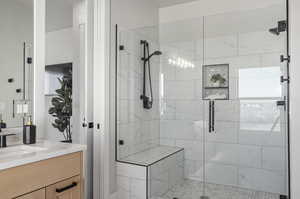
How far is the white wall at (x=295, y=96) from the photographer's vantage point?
217cm

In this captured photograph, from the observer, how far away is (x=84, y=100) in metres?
2.34

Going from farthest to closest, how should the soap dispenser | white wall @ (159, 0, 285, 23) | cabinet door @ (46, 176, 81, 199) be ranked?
white wall @ (159, 0, 285, 23)
the soap dispenser
cabinet door @ (46, 176, 81, 199)

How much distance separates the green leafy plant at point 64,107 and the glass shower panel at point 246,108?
1764 millimetres

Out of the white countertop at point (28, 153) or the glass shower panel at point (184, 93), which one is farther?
the glass shower panel at point (184, 93)

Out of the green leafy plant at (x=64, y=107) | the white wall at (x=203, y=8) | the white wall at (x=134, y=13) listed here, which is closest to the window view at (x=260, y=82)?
the white wall at (x=203, y=8)

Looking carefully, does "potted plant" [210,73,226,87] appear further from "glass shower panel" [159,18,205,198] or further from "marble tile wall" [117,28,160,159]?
"marble tile wall" [117,28,160,159]

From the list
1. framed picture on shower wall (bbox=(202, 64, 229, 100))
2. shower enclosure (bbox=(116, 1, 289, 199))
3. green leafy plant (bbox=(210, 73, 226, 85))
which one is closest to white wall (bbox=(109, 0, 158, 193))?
shower enclosure (bbox=(116, 1, 289, 199))

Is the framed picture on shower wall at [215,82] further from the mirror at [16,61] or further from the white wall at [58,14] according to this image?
the mirror at [16,61]

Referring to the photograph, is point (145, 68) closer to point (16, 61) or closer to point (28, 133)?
point (16, 61)

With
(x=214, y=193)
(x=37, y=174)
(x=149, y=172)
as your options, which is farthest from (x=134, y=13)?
(x=214, y=193)

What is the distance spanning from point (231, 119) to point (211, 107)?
0.97 ft

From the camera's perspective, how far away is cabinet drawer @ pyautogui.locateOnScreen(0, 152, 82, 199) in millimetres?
1131

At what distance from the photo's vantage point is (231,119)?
295 cm

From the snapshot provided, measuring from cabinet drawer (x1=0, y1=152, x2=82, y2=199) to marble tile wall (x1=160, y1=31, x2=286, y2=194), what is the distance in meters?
1.95
